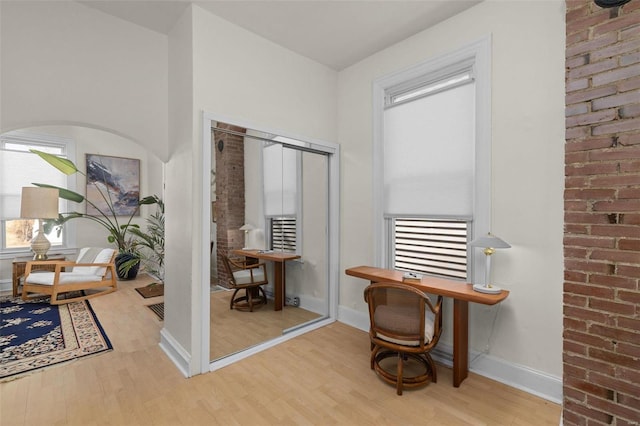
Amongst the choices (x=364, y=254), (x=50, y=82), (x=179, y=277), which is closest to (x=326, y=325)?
(x=364, y=254)

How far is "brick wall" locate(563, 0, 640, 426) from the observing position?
5.39 ft

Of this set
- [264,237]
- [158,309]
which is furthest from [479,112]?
[158,309]

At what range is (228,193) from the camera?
2805mm

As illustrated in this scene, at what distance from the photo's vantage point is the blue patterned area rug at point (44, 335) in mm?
2707

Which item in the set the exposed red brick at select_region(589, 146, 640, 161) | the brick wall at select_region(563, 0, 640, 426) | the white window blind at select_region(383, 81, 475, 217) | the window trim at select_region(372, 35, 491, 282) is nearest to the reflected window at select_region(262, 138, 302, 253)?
the white window blind at select_region(383, 81, 475, 217)

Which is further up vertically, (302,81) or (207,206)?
(302,81)

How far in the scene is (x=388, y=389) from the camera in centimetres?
231

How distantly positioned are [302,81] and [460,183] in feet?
6.73

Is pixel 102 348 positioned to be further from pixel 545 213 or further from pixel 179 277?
pixel 545 213

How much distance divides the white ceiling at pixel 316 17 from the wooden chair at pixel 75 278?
370 cm

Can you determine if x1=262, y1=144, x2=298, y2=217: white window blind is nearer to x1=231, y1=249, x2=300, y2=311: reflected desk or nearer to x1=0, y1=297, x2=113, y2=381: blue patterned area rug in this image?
x1=231, y1=249, x2=300, y2=311: reflected desk

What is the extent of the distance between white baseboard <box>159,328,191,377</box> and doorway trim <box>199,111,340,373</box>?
0.12 metres

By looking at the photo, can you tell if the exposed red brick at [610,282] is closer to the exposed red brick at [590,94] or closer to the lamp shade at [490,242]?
the lamp shade at [490,242]

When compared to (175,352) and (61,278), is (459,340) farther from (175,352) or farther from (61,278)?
(61,278)
